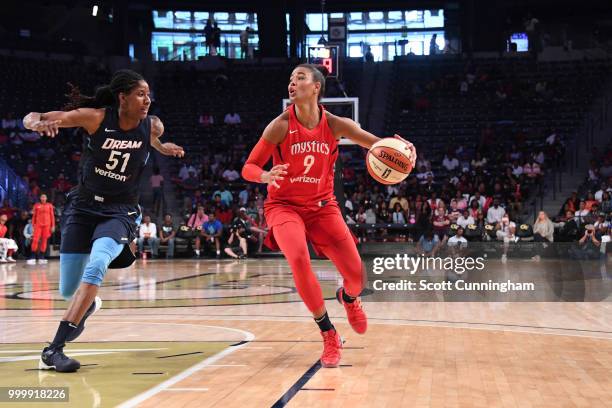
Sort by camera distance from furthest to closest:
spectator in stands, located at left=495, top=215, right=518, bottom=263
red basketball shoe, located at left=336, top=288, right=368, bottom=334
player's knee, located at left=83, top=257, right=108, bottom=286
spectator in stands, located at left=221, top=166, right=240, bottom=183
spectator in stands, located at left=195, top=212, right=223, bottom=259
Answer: spectator in stands, located at left=221, top=166, right=240, bottom=183 → spectator in stands, located at left=195, top=212, right=223, bottom=259 → spectator in stands, located at left=495, top=215, right=518, bottom=263 → red basketball shoe, located at left=336, top=288, right=368, bottom=334 → player's knee, located at left=83, top=257, right=108, bottom=286

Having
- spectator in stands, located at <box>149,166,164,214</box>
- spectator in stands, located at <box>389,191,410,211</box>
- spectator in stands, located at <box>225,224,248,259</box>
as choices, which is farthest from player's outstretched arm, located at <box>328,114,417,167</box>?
spectator in stands, located at <box>149,166,164,214</box>

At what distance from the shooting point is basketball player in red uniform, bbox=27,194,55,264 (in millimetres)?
19531

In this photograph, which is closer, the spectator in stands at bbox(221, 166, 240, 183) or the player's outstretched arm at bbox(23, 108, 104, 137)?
the player's outstretched arm at bbox(23, 108, 104, 137)

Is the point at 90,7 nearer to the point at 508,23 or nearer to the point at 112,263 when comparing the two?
the point at 508,23

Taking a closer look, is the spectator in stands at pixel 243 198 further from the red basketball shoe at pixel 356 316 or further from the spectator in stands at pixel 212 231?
the red basketball shoe at pixel 356 316

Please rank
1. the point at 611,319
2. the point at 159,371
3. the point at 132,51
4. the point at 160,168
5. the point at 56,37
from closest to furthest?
the point at 159,371
the point at 611,319
the point at 160,168
the point at 56,37
the point at 132,51

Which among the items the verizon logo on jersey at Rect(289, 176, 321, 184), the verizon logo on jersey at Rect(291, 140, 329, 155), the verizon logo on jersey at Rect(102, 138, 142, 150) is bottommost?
the verizon logo on jersey at Rect(289, 176, 321, 184)

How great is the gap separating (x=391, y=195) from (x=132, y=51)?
18978mm

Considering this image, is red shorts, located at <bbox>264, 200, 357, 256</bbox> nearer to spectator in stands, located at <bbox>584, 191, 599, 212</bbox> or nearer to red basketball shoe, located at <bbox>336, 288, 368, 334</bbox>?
red basketball shoe, located at <bbox>336, 288, 368, 334</bbox>

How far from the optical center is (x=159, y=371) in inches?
218

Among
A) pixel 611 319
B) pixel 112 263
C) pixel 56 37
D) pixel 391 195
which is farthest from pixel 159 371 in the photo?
pixel 56 37

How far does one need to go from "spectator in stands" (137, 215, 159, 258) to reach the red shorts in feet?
51.4

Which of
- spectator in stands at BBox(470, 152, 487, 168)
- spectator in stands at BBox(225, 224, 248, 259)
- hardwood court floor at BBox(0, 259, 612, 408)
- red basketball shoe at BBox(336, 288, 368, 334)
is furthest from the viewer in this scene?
spectator in stands at BBox(470, 152, 487, 168)

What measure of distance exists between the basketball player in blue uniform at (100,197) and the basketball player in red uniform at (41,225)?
1405cm
